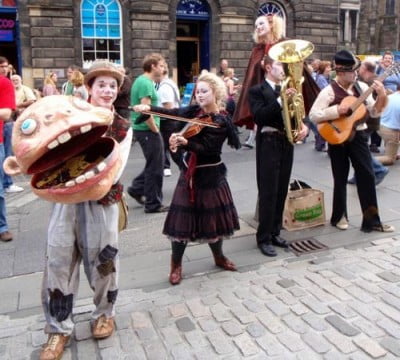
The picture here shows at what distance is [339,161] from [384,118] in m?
3.80

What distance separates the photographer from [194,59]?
1908cm

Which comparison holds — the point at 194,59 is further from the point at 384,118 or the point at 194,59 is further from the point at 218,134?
the point at 218,134

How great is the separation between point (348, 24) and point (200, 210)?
38.0 metres

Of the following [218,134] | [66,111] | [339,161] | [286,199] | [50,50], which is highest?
[50,50]

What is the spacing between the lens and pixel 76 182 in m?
2.56

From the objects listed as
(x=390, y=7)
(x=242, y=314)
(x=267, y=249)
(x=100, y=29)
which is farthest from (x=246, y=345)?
(x=390, y=7)

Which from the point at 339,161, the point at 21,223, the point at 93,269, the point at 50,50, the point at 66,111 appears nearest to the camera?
the point at 66,111

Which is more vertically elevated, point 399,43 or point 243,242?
point 399,43

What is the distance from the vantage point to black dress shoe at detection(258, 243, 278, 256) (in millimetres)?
4513

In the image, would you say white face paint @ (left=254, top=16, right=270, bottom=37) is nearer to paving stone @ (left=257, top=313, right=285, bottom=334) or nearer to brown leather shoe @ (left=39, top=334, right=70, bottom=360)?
paving stone @ (left=257, top=313, right=285, bottom=334)

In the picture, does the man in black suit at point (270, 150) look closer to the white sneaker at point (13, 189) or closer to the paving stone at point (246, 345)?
the paving stone at point (246, 345)

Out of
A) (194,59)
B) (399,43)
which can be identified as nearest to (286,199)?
(194,59)

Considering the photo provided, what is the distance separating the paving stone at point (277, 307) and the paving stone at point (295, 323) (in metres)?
0.06

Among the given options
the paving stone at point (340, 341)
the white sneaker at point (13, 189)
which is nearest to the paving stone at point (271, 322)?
the paving stone at point (340, 341)
